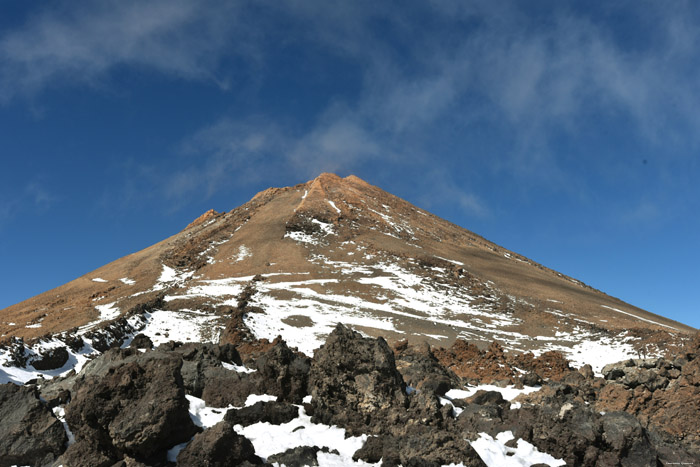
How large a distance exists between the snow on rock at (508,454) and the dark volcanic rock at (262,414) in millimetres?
4644

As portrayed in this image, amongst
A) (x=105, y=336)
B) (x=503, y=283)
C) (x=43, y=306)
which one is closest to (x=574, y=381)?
(x=105, y=336)

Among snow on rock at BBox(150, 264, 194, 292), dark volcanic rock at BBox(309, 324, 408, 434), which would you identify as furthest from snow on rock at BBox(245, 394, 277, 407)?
snow on rock at BBox(150, 264, 194, 292)

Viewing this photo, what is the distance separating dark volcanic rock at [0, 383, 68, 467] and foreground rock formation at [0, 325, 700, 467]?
0.07 feet

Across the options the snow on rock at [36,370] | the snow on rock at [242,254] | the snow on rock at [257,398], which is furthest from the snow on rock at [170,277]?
the snow on rock at [257,398]

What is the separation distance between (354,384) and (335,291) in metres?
40.5

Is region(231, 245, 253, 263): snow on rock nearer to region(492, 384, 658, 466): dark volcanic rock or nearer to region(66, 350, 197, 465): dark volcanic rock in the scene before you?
region(66, 350, 197, 465): dark volcanic rock

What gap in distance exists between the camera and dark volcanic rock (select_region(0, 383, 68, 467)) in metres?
10.4

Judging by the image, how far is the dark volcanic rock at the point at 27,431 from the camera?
1037cm

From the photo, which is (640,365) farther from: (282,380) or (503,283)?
(503,283)

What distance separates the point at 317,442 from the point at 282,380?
101 inches

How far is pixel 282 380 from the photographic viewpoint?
13.4m

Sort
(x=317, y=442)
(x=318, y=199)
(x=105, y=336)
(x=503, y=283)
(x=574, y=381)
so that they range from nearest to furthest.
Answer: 1. (x=317, y=442)
2. (x=574, y=381)
3. (x=105, y=336)
4. (x=503, y=283)
5. (x=318, y=199)

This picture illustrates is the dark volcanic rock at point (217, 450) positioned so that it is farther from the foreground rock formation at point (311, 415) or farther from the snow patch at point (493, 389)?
the snow patch at point (493, 389)

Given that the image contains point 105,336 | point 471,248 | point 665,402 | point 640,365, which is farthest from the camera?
point 471,248
